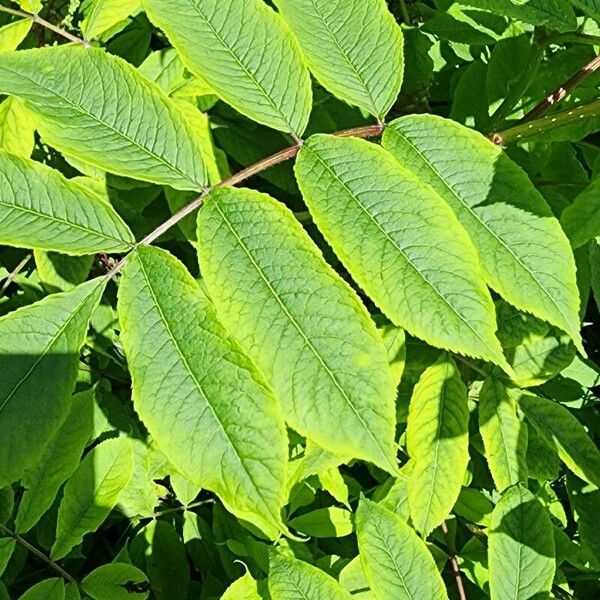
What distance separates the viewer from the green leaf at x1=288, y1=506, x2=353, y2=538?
167 centimetres

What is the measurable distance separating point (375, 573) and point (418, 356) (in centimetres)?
52

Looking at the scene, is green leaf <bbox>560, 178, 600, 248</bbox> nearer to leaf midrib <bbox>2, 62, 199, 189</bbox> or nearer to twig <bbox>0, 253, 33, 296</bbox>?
leaf midrib <bbox>2, 62, 199, 189</bbox>

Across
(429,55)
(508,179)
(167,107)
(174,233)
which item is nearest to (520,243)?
(508,179)

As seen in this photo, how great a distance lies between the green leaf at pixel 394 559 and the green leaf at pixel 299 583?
0.19 feet

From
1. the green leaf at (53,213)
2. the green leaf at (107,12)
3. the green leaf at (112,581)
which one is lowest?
the green leaf at (112,581)

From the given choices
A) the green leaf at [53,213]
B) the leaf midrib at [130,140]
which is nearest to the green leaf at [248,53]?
the leaf midrib at [130,140]

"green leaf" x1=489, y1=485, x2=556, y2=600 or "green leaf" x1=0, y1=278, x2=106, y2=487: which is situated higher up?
"green leaf" x1=0, y1=278, x2=106, y2=487

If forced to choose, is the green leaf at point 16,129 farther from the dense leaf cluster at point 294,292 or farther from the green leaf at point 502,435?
the green leaf at point 502,435

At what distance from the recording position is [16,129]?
4.91ft

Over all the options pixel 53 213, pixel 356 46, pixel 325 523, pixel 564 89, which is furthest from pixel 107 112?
pixel 325 523

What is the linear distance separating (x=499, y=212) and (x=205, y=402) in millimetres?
466

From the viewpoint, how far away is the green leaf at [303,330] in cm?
90

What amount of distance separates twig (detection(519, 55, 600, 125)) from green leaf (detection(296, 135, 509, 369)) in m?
0.56

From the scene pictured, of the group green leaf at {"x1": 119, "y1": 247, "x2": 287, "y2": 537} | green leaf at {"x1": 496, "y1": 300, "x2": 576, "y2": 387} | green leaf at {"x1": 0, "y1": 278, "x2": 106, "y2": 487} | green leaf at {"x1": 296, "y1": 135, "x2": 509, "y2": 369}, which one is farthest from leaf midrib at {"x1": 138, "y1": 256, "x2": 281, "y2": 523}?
green leaf at {"x1": 496, "y1": 300, "x2": 576, "y2": 387}
